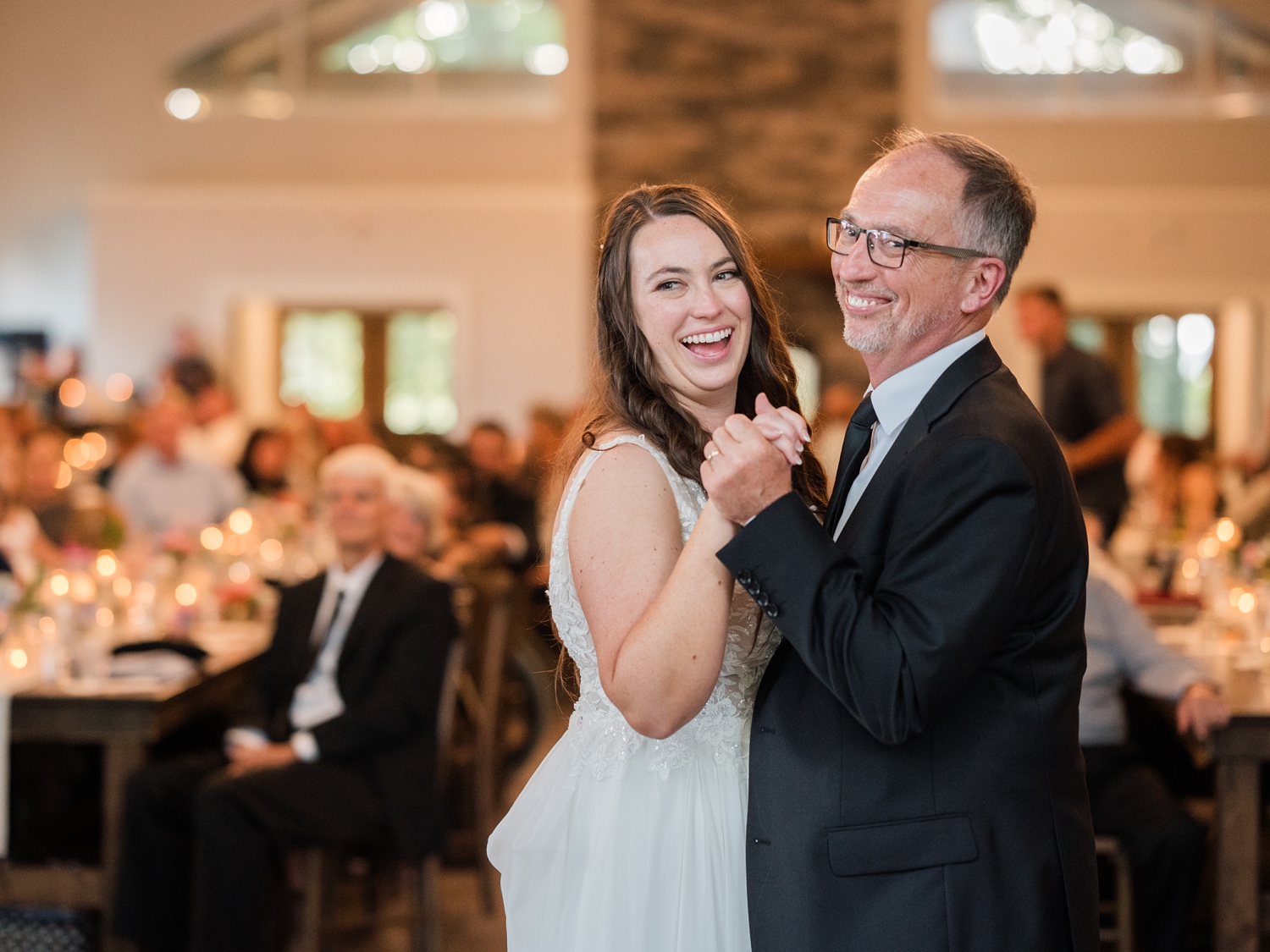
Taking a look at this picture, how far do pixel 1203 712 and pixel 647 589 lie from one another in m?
1.73

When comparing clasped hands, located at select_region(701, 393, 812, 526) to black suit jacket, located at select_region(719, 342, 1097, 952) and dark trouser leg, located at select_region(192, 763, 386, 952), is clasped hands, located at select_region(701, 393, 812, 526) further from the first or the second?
dark trouser leg, located at select_region(192, 763, 386, 952)

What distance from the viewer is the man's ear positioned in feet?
5.57

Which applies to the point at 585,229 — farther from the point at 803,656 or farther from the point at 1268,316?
the point at 803,656

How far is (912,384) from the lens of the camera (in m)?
1.72

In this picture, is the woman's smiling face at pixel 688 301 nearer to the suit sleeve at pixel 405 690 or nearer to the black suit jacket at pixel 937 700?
the black suit jacket at pixel 937 700

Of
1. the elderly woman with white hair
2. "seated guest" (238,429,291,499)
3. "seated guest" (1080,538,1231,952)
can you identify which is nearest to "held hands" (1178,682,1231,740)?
"seated guest" (1080,538,1231,952)

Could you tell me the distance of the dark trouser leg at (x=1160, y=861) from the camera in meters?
3.15

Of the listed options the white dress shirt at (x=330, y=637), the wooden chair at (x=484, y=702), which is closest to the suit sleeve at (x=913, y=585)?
the white dress shirt at (x=330, y=637)

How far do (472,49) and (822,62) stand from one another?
320 centimetres

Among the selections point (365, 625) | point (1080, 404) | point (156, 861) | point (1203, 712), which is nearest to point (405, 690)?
point (365, 625)

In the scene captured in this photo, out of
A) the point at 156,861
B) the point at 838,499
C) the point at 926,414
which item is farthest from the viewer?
the point at 156,861

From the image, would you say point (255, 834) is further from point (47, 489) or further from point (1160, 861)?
point (47, 489)

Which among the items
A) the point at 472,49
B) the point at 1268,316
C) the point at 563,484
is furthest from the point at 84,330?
the point at 563,484

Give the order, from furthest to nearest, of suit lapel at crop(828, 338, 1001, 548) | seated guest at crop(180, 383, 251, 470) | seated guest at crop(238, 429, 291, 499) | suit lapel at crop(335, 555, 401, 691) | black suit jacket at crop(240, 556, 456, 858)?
seated guest at crop(180, 383, 251, 470) → seated guest at crop(238, 429, 291, 499) → suit lapel at crop(335, 555, 401, 691) → black suit jacket at crop(240, 556, 456, 858) → suit lapel at crop(828, 338, 1001, 548)
